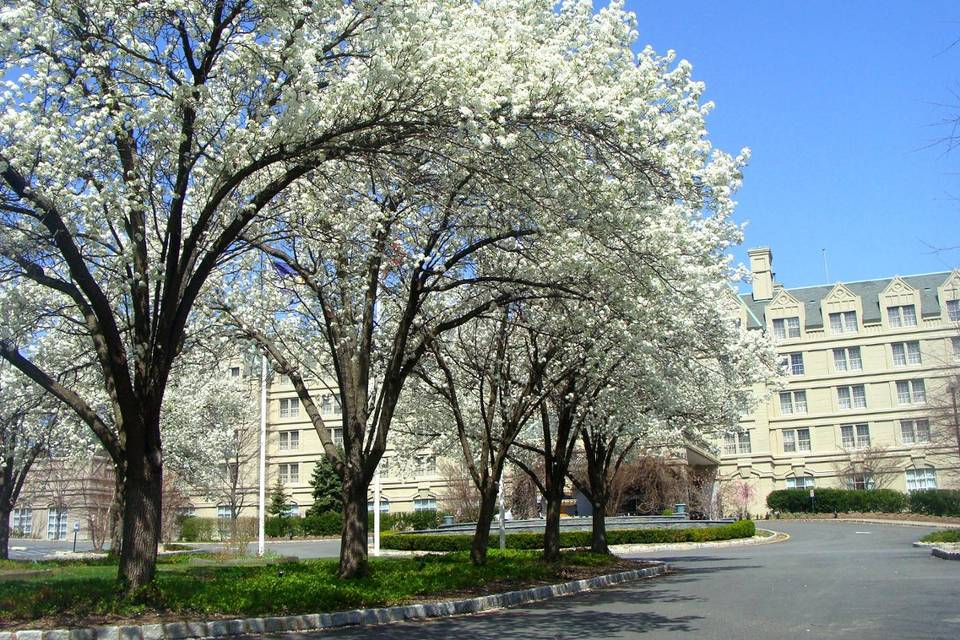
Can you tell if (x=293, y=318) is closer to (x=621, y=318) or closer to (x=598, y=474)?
(x=621, y=318)

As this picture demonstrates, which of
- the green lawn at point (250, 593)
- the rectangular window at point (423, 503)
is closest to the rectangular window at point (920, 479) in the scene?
the rectangular window at point (423, 503)

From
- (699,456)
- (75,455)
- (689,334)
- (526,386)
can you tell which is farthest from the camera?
(699,456)

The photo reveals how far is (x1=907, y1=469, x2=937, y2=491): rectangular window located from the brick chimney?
1647cm

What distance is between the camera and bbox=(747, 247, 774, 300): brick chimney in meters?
69.2

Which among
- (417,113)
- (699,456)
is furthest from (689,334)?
(699,456)

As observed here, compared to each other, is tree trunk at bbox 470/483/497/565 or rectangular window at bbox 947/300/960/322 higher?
rectangular window at bbox 947/300/960/322

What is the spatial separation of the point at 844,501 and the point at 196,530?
1609 inches

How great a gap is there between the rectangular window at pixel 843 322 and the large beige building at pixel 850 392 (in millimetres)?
73

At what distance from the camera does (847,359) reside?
64.3 metres

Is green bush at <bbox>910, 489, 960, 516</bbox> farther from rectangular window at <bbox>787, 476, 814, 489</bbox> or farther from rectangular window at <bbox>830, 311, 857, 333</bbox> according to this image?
rectangular window at <bbox>830, 311, 857, 333</bbox>

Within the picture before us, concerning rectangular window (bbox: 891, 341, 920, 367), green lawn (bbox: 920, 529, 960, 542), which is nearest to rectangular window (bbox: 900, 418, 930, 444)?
rectangular window (bbox: 891, 341, 920, 367)

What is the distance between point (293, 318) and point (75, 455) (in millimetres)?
17250

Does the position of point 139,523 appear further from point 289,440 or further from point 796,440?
point 289,440

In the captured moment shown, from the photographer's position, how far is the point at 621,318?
48.5ft
